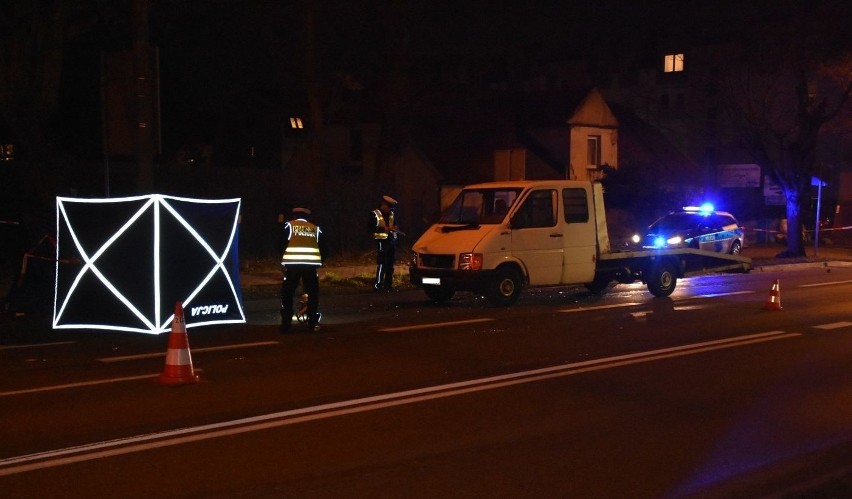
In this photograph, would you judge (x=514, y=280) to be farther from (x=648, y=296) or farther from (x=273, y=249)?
(x=273, y=249)

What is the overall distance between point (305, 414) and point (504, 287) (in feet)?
26.7

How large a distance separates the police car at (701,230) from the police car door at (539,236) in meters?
9.15

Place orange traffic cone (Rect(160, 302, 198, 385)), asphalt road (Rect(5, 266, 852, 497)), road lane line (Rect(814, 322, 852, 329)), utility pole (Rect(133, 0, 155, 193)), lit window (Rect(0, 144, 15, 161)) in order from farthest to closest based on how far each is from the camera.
Answer: 1. lit window (Rect(0, 144, 15, 161))
2. utility pole (Rect(133, 0, 155, 193))
3. road lane line (Rect(814, 322, 852, 329))
4. orange traffic cone (Rect(160, 302, 198, 385))
5. asphalt road (Rect(5, 266, 852, 497))

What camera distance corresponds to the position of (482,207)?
1589cm

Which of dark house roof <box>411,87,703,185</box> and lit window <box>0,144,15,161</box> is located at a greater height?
dark house roof <box>411,87,703,185</box>

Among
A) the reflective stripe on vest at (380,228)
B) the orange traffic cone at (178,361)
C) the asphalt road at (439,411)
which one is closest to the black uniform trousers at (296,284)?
the asphalt road at (439,411)

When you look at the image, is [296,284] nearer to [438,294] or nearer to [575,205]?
[438,294]

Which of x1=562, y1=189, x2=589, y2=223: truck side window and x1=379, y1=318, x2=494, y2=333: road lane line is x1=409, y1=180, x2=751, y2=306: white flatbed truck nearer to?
x1=562, y1=189, x2=589, y2=223: truck side window

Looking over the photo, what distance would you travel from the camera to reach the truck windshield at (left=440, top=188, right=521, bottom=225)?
15.7m

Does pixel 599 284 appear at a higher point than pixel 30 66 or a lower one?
lower

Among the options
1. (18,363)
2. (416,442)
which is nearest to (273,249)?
(18,363)

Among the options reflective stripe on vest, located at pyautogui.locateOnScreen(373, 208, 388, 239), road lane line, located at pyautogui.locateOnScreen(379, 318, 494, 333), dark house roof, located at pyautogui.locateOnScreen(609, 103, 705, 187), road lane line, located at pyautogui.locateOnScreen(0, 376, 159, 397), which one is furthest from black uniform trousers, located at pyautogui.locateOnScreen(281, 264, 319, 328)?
dark house roof, located at pyautogui.locateOnScreen(609, 103, 705, 187)

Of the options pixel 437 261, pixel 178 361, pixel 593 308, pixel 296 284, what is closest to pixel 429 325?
pixel 437 261

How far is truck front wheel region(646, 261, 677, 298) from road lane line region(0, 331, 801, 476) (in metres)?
5.98
